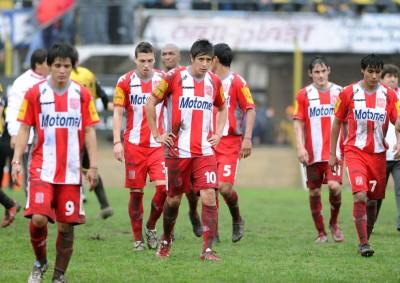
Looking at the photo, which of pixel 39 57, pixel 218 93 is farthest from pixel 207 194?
pixel 39 57

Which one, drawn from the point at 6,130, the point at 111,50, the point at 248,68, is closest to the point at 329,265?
the point at 6,130

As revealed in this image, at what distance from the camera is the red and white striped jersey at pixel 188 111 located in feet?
34.2

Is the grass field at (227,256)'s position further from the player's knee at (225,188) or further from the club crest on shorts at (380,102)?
the club crest on shorts at (380,102)

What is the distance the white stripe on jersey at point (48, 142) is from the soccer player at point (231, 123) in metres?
3.75

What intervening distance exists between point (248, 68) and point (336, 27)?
671 centimetres

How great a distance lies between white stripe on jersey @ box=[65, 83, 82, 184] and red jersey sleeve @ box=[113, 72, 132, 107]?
9.42 feet

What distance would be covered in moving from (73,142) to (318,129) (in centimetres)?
474

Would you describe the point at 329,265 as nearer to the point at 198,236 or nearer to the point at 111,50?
the point at 198,236

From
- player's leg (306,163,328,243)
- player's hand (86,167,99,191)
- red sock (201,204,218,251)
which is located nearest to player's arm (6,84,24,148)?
player's leg (306,163,328,243)

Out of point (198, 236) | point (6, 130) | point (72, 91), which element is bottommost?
point (198, 236)

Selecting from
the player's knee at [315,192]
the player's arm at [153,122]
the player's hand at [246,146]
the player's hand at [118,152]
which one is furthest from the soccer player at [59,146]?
the player's knee at [315,192]

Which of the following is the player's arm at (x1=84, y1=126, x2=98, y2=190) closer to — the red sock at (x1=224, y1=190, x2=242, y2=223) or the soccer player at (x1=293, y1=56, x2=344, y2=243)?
the red sock at (x1=224, y1=190, x2=242, y2=223)

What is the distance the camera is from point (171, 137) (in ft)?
34.1

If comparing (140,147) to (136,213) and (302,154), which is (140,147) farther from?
(302,154)
